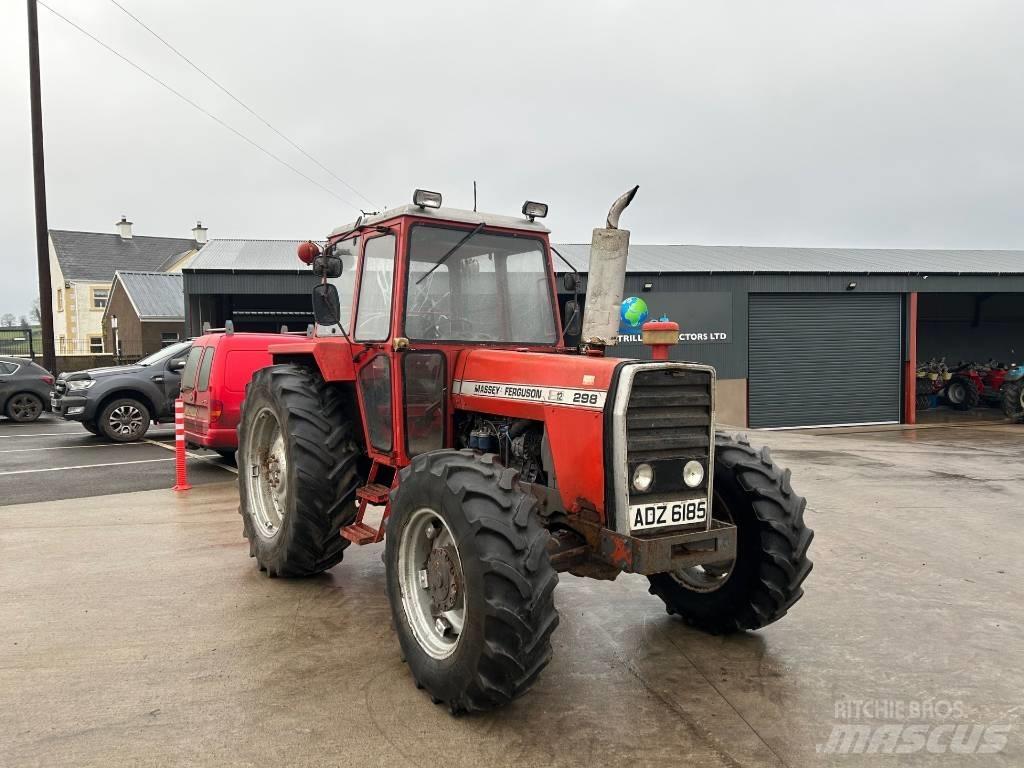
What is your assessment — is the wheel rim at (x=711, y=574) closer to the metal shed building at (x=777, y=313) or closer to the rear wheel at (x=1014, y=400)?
the metal shed building at (x=777, y=313)

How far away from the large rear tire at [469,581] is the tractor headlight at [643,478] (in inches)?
20.8

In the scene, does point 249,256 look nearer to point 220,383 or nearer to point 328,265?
point 220,383

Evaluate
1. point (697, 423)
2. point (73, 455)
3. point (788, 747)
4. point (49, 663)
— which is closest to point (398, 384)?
point (697, 423)

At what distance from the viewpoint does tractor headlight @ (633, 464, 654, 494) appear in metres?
3.37

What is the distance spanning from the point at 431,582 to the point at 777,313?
16.3 metres

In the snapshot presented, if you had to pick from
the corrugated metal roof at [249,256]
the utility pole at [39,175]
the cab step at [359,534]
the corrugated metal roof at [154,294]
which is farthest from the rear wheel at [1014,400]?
the corrugated metal roof at [154,294]

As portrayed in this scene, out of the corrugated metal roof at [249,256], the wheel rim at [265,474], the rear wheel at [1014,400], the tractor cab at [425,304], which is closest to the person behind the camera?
the tractor cab at [425,304]

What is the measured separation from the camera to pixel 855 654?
12.6ft

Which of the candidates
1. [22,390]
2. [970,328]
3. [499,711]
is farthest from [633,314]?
[499,711]

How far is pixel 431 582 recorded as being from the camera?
11.3 feet

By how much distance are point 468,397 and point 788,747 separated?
2246 mm

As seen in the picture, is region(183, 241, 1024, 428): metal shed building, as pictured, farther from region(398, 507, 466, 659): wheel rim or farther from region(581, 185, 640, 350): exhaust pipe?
region(398, 507, 466, 659): wheel rim

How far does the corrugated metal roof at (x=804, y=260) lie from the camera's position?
719 inches

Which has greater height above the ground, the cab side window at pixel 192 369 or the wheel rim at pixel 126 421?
the cab side window at pixel 192 369
